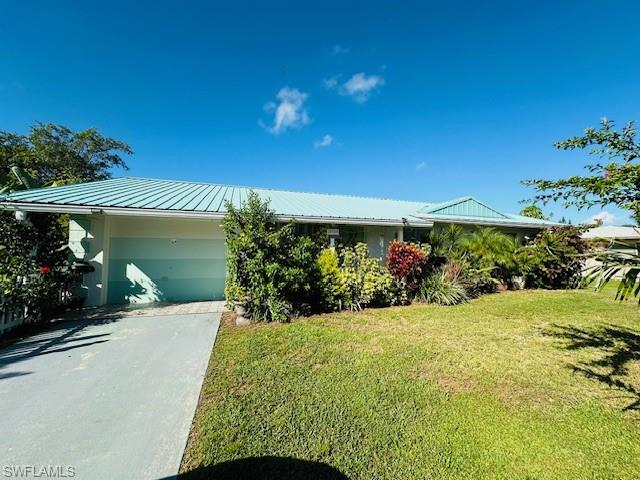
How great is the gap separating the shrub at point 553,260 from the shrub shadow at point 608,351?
21.6ft

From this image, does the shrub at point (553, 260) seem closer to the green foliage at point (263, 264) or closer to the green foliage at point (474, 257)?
the green foliage at point (474, 257)

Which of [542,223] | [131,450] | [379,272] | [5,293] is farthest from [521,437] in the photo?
[542,223]

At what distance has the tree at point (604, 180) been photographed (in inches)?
126

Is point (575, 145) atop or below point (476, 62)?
below

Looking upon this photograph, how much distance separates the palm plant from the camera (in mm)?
2920

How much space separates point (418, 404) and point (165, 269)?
Result: 352 inches

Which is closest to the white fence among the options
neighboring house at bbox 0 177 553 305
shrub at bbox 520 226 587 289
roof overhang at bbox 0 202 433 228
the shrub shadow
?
neighboring house at bbox 0 177 553 305

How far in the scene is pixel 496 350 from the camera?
552 centimetres

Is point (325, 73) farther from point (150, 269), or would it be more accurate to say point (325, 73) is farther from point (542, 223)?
point (542, 223)

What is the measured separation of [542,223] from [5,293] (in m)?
22.5

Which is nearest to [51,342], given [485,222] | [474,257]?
[474,257]

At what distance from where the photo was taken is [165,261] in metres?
9.29

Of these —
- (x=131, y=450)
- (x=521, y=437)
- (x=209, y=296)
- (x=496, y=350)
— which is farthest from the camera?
(x=209, y=296)

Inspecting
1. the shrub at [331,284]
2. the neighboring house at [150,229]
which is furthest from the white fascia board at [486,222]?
the shrub at [331,284]
